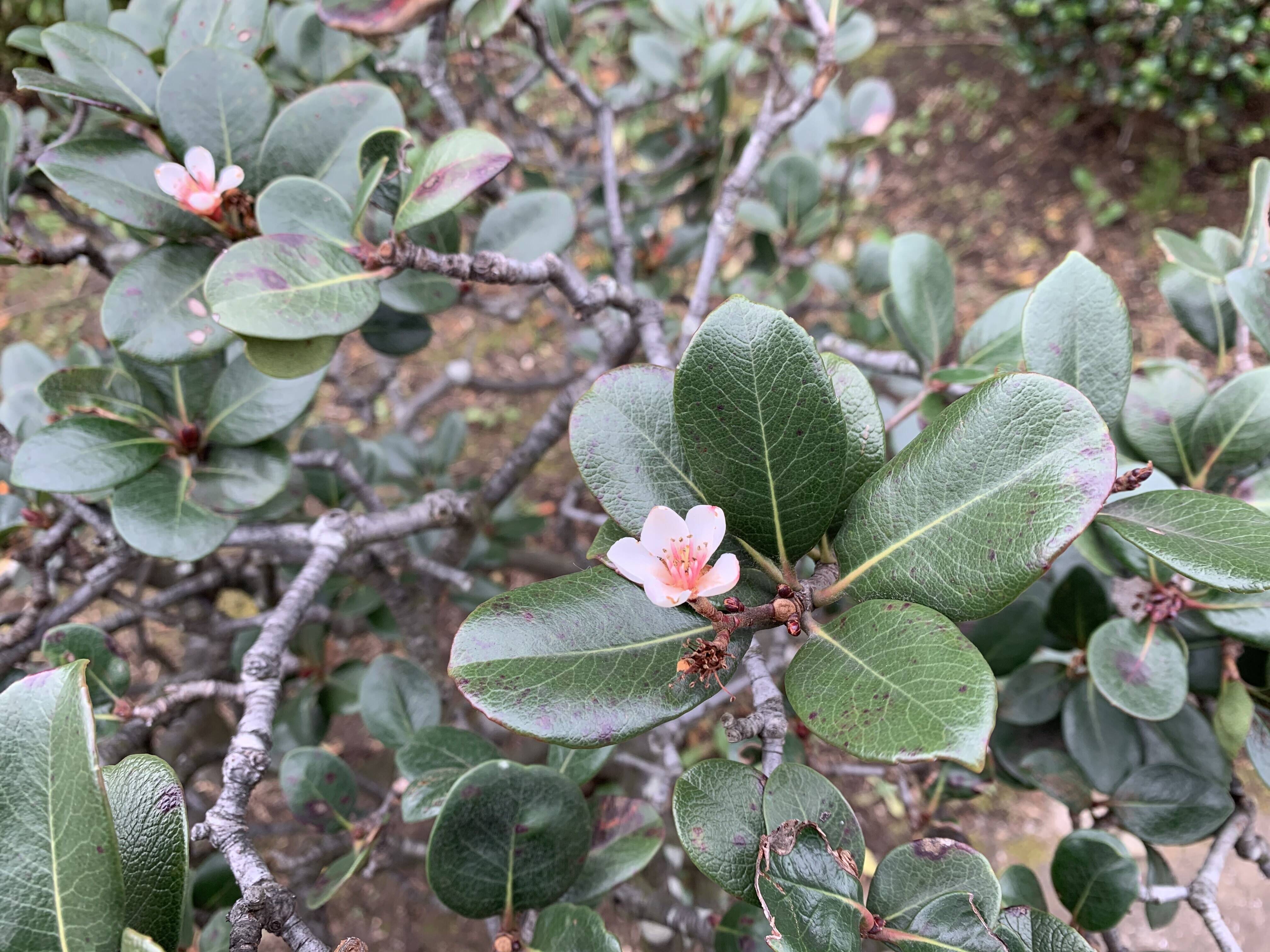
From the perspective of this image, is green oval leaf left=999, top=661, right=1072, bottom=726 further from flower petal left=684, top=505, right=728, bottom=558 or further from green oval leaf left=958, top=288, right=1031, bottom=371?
flower petal left=684, top=505, right=728, bottom=558

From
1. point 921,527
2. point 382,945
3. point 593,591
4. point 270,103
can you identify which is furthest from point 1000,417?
point 382,945

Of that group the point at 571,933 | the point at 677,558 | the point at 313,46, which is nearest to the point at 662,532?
the point at 677,558

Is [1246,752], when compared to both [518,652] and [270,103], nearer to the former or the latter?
[518,652]

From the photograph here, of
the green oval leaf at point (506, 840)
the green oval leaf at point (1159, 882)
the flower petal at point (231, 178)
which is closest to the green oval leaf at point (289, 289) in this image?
the flower petal at point (231, 178)

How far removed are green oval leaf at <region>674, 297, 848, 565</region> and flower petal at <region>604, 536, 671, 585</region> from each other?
9 centimetres

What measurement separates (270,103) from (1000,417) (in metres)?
0.91

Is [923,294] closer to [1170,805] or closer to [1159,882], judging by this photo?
[1170,805]

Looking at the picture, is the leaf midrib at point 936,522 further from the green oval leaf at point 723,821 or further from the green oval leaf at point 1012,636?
the green oval leaf at point 1012,636

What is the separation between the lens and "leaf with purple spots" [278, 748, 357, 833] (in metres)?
0.98

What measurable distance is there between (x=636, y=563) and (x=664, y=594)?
35mm

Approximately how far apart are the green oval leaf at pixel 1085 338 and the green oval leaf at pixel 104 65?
3.48 feet

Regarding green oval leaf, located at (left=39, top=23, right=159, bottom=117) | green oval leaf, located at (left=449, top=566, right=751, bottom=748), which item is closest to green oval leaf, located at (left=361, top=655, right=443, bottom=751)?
green oval leaf, located at (left=449, top=566, right=751, bottom=748)

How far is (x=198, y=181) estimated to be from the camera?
835 millimetres

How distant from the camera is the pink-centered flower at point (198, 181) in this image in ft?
2.67
